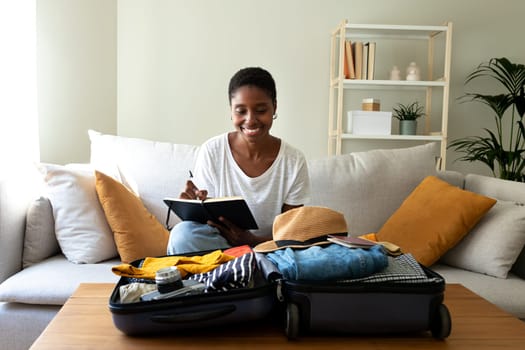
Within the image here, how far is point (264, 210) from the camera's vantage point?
184cm

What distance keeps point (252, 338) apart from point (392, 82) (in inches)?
104

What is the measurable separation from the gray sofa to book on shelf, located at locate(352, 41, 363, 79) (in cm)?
115

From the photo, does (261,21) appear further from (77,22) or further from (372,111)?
(77,22)

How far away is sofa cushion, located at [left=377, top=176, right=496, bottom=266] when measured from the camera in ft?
6.09

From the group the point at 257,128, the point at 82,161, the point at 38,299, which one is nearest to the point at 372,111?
the point at 257,128

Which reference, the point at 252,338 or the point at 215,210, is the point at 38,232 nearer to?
the point at 215,210

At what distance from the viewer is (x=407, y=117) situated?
3334 mm

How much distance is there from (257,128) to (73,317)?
997 millimetres

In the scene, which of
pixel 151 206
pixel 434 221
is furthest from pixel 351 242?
pixel 151 206

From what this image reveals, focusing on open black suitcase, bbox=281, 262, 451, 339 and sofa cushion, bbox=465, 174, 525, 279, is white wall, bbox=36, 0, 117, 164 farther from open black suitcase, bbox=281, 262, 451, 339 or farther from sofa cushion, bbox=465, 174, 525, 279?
open black suitcase, bbox=281, 262, 451, 339

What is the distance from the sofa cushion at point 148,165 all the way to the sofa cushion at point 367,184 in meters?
0.57

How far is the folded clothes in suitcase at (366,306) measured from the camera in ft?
2.90

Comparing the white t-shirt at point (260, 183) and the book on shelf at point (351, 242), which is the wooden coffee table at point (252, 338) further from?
the white t-shirt at point (260, 183)

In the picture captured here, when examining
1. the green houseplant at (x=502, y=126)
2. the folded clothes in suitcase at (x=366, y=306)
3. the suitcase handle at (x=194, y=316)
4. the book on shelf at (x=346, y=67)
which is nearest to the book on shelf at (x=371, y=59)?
the book on shelf at (x=346, y=67)
